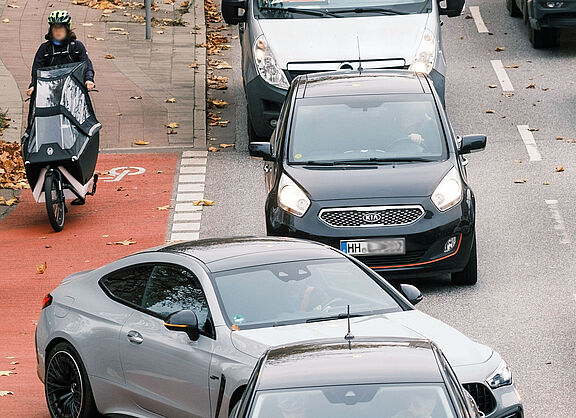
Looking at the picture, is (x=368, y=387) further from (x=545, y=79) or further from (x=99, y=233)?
(x=545, y=79)

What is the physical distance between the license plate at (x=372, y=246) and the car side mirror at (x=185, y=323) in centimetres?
409

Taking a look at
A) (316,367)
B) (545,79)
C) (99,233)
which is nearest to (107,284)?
(316,367)

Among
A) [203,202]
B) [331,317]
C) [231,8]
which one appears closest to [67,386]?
[331,317]

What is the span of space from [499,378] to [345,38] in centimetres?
992

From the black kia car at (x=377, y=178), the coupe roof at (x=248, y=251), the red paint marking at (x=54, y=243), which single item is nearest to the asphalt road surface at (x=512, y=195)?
the black kia car at (x=377, y=178)

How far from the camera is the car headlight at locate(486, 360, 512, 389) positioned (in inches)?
329

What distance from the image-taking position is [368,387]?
233 inches

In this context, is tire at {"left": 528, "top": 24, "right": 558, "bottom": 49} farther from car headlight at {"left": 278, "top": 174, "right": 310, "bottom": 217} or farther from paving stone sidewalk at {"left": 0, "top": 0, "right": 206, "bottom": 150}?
car headlight at {"left": 278, "top": 174, "right": 310, "bottom": 217}

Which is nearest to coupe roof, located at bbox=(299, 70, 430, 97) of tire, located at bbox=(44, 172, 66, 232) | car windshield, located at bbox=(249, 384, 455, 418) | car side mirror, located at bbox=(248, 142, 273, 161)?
car side mirror, located at bbox=(248, 142, 273, 161)

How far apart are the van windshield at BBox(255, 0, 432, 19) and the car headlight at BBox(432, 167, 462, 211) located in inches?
218

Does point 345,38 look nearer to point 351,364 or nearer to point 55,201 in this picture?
point 55,201

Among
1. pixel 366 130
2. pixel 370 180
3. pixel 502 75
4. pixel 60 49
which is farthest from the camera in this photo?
pixel 502 75

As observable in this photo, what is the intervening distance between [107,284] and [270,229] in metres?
3.31

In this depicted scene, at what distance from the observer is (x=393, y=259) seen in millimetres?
12688
